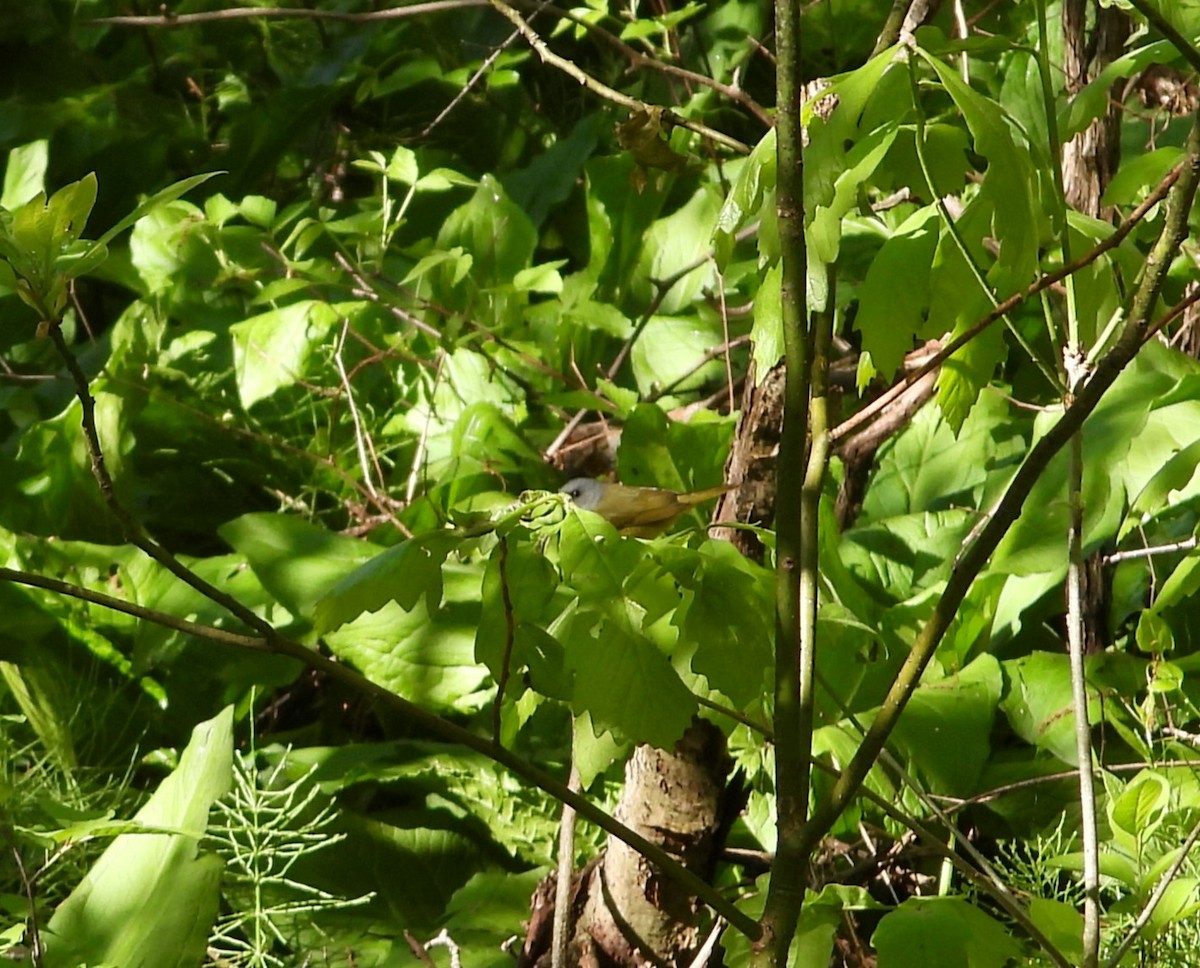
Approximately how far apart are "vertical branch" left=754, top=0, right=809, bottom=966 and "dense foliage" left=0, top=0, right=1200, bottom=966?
0.6 inches

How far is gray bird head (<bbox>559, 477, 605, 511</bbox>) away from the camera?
131 cm

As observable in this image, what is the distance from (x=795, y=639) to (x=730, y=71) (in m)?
1.96

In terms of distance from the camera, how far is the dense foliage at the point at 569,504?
66 cm

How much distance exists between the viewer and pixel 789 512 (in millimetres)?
592

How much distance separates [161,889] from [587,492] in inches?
21.8

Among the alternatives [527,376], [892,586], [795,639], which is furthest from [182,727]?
[795,639]

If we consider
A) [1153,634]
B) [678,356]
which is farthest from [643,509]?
[678,356]

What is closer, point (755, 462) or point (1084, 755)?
point (1084, 755)

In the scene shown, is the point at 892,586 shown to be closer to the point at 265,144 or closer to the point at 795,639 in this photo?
the point at 795,639

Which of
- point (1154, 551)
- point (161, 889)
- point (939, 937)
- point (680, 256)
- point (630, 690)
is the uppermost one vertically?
point (630, 690)

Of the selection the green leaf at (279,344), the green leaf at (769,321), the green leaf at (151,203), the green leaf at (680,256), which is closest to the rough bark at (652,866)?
the green leaf at (769,321)

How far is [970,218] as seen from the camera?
0.67 metres

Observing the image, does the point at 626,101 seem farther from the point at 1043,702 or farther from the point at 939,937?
the point at 1043,702

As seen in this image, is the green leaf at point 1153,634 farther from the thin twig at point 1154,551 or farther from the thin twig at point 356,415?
the thin twig at point 356,415
